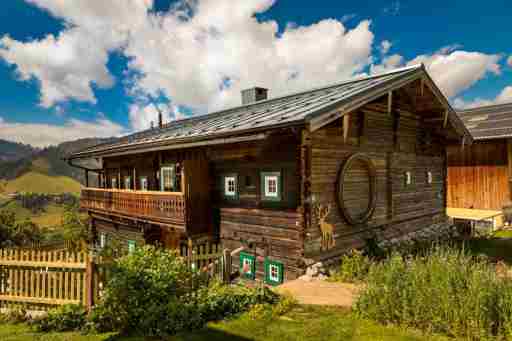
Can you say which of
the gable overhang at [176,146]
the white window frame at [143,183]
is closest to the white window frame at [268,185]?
the gable overhang at [176,146]

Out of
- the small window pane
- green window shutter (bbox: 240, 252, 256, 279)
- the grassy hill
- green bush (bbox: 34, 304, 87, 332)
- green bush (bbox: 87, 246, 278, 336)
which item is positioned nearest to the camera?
green bush (bbox: 87, 246, 278, 336)

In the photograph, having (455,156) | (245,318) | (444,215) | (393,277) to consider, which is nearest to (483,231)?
(444,215)

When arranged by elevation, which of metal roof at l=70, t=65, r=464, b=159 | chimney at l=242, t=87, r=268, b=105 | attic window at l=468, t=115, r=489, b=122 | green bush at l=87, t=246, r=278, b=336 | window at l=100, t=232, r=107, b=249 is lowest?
window at l=100, t=232, r=107, b=249

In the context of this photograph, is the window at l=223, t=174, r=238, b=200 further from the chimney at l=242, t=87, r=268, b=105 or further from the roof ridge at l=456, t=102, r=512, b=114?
the roof ridge at l=456, t=102, r=512, b=114

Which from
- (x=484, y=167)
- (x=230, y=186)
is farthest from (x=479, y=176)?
(x=230, y=186)

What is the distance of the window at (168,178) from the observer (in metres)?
13.5

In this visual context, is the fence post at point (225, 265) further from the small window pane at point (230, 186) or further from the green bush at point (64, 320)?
the green bush at point (64, 320)

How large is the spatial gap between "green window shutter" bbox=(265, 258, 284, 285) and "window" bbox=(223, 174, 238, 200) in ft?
8.71

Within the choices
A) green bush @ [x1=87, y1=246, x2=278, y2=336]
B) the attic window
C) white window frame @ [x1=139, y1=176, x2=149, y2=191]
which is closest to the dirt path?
green bush @ [x1=87, y1=246, x2=278, y2=336]

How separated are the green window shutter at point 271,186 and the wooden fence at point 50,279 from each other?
2994 millimetres

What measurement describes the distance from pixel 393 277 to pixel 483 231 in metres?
15.7

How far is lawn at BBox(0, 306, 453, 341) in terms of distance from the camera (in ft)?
18.2

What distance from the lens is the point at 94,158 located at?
18.0 m

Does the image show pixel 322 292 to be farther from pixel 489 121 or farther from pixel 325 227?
pixel 489 121
